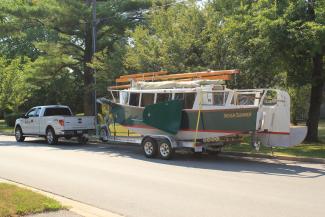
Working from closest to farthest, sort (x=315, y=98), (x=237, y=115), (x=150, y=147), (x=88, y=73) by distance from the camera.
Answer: (x=237, y=115)
(x=150, y=147)
(x=315, y=98)
(x=88, y=73)

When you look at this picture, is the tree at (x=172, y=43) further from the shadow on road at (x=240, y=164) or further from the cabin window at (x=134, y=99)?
the shadow on road at (x=240, y=164)

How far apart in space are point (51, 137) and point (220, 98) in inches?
408

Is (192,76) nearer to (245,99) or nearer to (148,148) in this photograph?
(245,99)

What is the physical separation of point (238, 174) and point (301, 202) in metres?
3.71

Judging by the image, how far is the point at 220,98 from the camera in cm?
1553

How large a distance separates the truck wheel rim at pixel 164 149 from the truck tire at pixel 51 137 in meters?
8.16

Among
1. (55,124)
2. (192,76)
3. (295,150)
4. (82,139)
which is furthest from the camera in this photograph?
(82,139)

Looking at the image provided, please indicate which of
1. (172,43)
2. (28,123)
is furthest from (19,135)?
(172,43)

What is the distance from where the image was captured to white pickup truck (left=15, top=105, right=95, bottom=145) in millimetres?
22688

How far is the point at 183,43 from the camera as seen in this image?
836 inches

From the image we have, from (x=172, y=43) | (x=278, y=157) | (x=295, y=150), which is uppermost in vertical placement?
(x=172, y=43)

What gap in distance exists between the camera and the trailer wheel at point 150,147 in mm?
16391

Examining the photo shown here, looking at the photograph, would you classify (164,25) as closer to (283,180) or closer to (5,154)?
(5,154)

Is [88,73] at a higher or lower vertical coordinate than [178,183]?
higher
